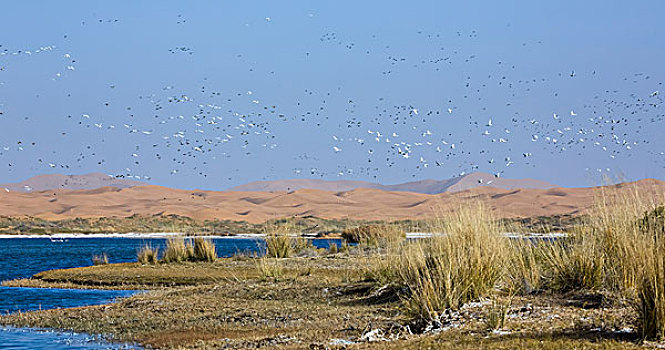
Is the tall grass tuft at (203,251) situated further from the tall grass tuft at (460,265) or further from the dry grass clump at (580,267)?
the dry grass clump at (580,267)

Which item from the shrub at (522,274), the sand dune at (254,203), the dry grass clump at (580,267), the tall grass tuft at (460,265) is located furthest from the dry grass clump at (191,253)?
the sand dune at (254,203)

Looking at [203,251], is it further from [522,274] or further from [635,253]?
[635,253]

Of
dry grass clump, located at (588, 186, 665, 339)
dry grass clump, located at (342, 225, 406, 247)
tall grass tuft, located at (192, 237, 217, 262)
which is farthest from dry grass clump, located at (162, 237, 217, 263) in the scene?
dry grass clump, located at (588, 186, 665, 339)

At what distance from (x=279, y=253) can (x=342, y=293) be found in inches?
513

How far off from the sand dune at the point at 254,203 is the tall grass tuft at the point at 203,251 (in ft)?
241

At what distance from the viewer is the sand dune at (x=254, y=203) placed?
4427 inches

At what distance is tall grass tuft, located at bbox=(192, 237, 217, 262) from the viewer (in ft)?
104

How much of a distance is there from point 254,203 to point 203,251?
10407 centimetres

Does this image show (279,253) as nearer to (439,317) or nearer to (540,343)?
(439,317)

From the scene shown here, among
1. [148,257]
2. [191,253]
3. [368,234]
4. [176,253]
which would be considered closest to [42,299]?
[148,257]

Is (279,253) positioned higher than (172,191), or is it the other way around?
(172,191)

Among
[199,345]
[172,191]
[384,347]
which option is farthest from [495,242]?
[172,191]

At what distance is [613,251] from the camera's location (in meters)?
12.9

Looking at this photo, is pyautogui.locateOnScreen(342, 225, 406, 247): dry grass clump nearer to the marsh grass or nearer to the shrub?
the shrub
